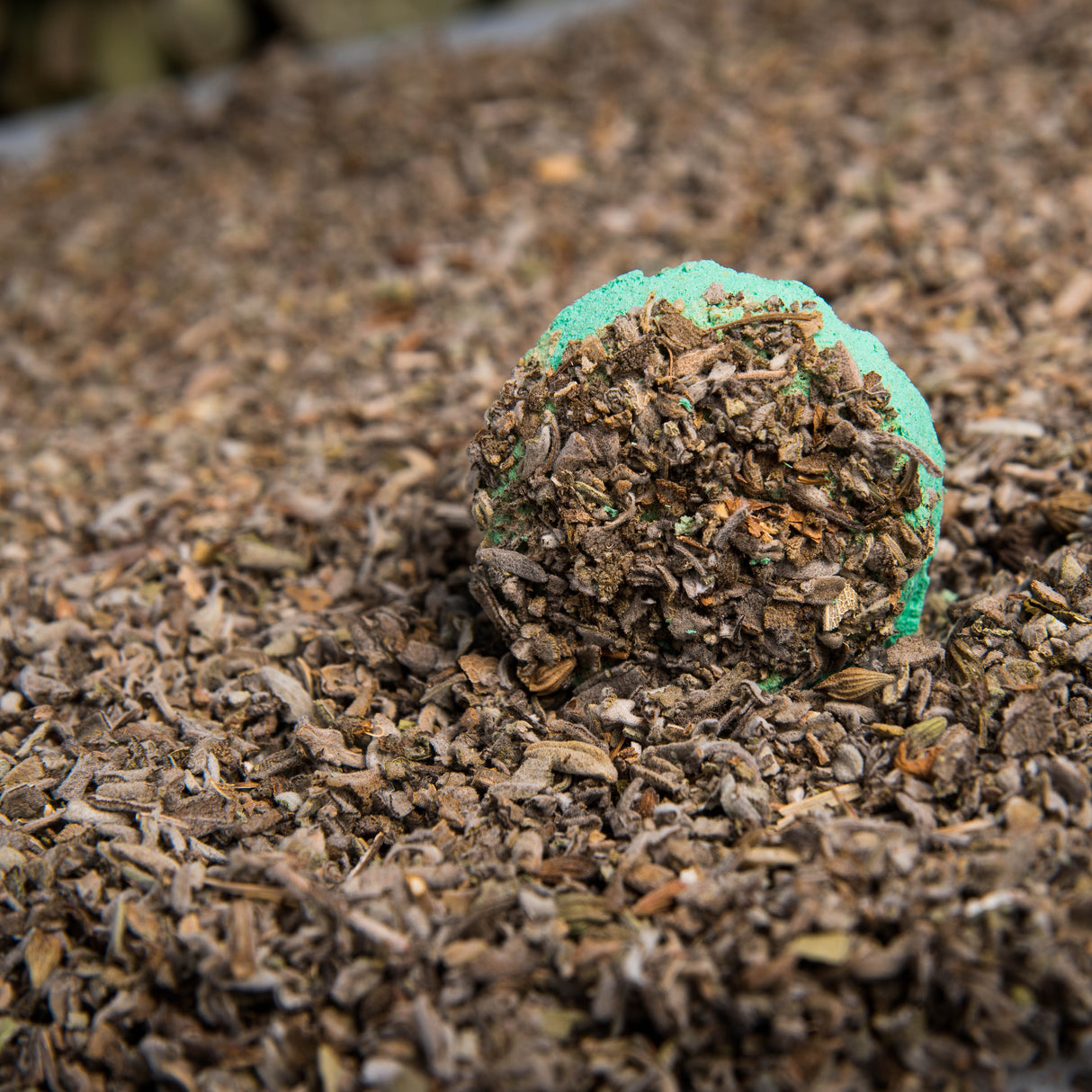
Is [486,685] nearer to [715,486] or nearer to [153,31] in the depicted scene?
[715,486]

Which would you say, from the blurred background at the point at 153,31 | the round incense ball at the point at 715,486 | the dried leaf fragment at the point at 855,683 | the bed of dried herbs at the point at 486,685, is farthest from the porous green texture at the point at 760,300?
the blurred background at the point at 153,31

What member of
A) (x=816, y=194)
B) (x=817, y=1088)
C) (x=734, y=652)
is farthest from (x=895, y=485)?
(x=816, y=194)

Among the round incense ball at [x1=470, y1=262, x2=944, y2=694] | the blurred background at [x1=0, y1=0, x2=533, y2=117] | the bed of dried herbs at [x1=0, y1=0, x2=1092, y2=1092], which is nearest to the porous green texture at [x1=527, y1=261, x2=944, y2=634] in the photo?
the round incense ball at [x1=470, y1=262, x2=944, y2=694]

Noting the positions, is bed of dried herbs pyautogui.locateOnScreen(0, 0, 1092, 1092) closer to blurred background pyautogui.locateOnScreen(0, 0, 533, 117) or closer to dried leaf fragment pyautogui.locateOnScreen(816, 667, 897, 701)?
dried leaf fragment pyautogui.locateOnScreen(816, 667, 897, 701)

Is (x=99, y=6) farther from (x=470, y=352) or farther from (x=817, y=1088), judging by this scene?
(x=817, y=1088)

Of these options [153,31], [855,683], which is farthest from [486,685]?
[153,31]
